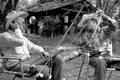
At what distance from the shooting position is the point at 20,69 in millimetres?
3283

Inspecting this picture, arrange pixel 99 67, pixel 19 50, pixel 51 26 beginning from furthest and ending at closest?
pixel 51 26, pixel 99 67, pixel 19 50

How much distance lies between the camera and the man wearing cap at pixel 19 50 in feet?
10.5

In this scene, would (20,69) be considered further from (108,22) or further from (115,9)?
(115,9)

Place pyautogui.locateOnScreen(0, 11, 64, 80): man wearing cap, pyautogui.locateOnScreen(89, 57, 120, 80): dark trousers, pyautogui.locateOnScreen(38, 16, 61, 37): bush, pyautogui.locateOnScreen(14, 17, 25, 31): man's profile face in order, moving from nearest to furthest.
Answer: pyautogui.locateOnScreen(0, 11, 64, 80): man wearing cap, pyautogui.locateOnScreen(14, 17, 25, 31): man's profile face, pyautogui.locateOnScreen(89, 57, 120, 80): dark trousers, pyautogui.locateOnScreen(38, 16, 61, 37): bush

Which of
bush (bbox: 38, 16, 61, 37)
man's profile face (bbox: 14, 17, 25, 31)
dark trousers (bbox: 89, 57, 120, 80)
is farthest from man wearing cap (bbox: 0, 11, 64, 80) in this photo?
bush (bbox: 38, 16, 61, 37)

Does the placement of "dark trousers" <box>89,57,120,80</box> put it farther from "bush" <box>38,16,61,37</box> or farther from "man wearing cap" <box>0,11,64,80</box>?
"bush" <box>38,16,61,37</box>

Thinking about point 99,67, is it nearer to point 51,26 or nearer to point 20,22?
point 20,22

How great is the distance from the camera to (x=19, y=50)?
134 inches

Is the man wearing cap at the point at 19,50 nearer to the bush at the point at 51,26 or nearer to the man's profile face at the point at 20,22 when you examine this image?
the man's profile face at the point at 20,22

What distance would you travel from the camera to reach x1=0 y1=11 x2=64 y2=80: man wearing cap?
321cm

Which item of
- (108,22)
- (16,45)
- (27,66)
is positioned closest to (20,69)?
(27,66)

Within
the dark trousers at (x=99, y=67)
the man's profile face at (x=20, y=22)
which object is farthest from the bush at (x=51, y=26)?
the man's profile face at (x=20, y=22)

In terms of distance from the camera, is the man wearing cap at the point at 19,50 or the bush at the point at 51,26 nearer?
the man wearing cap at the point at 19,50

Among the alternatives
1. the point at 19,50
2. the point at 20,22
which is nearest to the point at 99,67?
the point at 19,50
